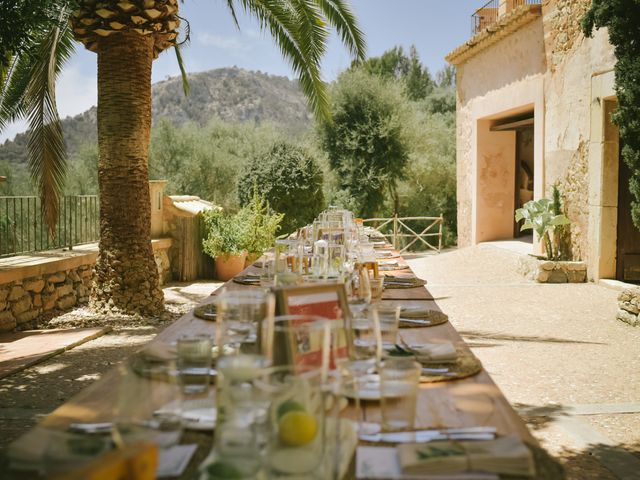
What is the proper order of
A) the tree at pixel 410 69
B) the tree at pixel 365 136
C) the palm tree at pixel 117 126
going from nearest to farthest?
the palm tree at pixel 117 126
the tree at pixel 365 136
the tree at pixel 410 69

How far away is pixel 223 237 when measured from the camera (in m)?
10.7

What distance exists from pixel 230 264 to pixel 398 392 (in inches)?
375

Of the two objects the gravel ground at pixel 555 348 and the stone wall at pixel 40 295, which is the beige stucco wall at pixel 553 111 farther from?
the stone wall at pixel 40 295

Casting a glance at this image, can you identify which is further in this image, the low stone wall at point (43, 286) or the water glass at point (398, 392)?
the low stone wall at point (43, 286)

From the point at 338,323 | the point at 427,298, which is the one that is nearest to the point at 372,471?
the point at 338,323

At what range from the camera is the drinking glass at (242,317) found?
1.77 metres

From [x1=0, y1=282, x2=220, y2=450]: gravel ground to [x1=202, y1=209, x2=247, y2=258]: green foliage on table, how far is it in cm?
270

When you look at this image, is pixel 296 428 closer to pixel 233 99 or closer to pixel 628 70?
pixel 628 70

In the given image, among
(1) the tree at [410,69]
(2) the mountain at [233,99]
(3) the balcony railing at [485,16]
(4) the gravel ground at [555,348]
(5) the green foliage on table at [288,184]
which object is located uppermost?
(2) the mountain at [233,99]

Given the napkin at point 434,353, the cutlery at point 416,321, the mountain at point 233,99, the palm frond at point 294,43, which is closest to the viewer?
the napkin at point 434,353

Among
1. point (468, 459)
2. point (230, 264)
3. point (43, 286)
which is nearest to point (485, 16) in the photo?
point (230, 264)

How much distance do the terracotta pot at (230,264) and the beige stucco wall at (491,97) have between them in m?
5.25

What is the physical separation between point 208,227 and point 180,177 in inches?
542

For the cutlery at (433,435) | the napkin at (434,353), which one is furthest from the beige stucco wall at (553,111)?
the cutlery at (433,435)
